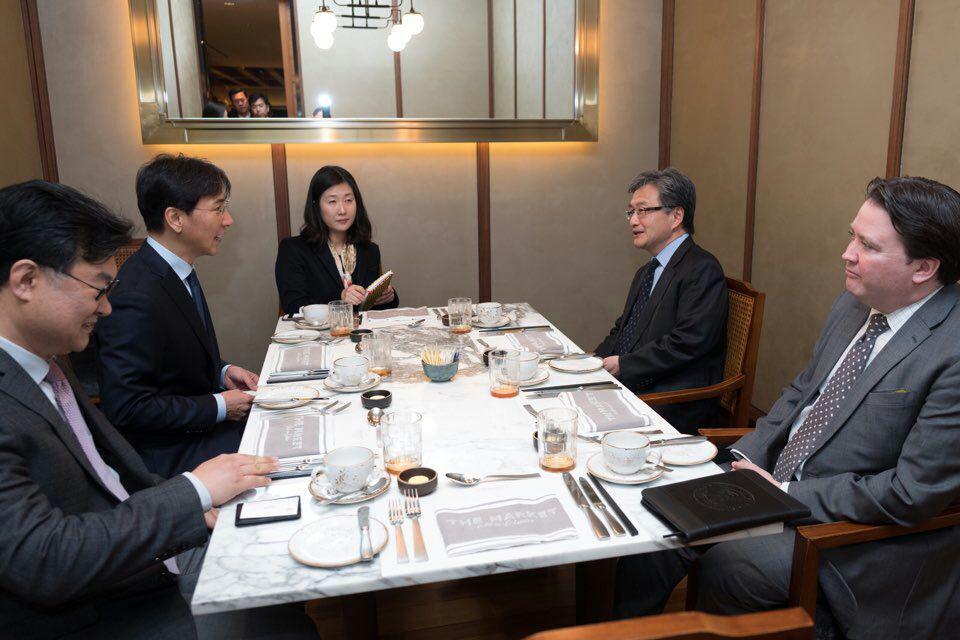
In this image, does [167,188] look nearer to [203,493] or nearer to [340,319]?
[340,319]

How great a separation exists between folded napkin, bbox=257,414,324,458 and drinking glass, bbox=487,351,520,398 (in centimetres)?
50

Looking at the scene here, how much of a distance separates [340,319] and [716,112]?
2.46m

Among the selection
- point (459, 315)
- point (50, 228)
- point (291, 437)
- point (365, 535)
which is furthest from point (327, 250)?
point (365, 535)

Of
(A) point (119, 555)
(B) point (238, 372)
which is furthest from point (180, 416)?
(A) point (119, 555)

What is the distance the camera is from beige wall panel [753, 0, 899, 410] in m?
2.64

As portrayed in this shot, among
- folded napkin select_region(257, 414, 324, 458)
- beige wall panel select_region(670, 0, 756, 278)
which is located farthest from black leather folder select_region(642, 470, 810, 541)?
beige wall panel select_region(670, 0, 756, 278)

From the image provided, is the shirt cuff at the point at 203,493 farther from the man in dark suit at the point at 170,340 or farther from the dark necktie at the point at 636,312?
the dark necktie at the point at 636,312

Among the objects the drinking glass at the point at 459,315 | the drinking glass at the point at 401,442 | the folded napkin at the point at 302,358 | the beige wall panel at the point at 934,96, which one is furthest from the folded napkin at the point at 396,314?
the beige wall panel at the point at 934,96

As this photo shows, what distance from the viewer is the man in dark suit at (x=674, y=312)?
2418mm

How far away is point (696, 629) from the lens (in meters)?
0.80

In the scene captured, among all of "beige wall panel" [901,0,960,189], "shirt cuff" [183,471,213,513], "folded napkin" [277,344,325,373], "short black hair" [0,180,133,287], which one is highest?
"beige wall panel" [901,0,960,189]

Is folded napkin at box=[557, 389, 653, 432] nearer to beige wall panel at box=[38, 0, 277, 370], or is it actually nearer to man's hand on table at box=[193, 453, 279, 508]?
man's hand on table at box=[193, 453, 279, 508]

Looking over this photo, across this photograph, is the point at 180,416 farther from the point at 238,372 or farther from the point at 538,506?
the point at 538,506

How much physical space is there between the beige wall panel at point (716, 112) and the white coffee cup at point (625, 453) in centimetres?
250
